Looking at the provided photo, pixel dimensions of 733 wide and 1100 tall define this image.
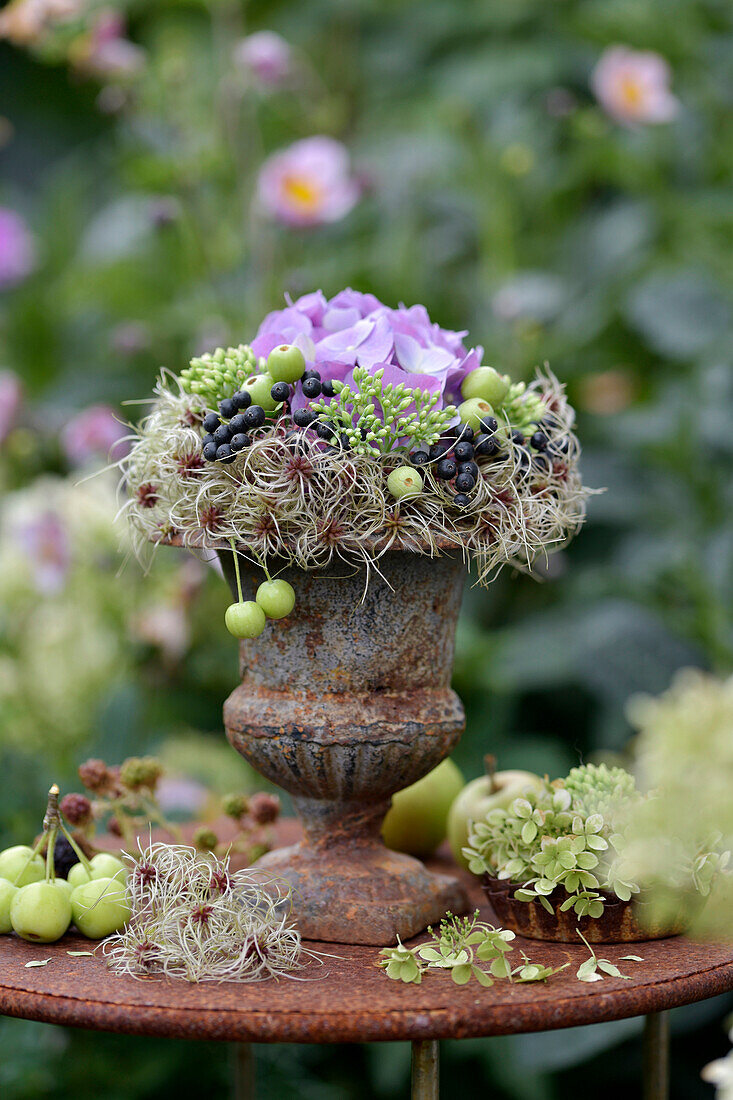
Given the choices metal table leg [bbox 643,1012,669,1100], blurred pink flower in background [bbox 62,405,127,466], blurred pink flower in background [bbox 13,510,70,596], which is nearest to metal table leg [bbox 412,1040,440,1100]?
metal table leg [bbox 643,1012,669,1100]

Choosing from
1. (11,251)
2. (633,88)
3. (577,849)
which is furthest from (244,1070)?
(11,251)

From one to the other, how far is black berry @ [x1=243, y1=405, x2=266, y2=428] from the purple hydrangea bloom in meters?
0.04

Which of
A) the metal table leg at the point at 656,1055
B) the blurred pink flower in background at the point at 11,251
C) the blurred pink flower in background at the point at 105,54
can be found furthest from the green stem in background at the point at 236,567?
the blurred pink flower in background at the point at 11,251

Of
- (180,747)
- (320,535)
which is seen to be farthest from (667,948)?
(180,747)

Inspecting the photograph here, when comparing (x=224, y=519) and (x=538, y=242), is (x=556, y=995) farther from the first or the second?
(x=538, y=242)

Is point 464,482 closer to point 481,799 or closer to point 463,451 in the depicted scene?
point 463,451

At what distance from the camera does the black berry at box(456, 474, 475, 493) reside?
860mm

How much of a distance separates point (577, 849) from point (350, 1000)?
22 cm

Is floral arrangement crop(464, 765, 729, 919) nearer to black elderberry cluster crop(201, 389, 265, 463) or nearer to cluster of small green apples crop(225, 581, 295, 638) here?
cluster of small green apples crop(225, 581, 295, 638)

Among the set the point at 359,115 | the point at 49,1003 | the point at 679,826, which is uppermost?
the point at 359,115

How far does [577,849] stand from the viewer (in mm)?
909

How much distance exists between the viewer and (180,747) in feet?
6.55

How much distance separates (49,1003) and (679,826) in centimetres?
43

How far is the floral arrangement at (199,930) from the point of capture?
0.84 metres
